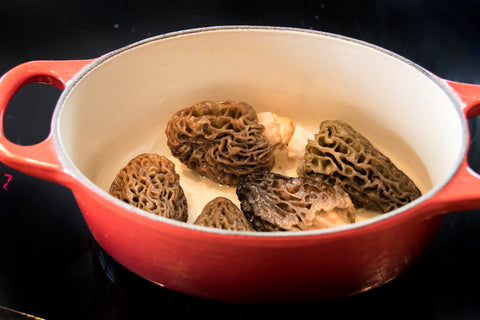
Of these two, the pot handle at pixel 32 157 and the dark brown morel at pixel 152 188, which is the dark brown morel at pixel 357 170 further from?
the pot handle at pixel 32 157

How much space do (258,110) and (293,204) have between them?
0.42 metres

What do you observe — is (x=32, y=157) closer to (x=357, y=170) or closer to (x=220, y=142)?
(x=220, y=142)

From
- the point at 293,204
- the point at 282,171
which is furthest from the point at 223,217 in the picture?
the point at 282,171

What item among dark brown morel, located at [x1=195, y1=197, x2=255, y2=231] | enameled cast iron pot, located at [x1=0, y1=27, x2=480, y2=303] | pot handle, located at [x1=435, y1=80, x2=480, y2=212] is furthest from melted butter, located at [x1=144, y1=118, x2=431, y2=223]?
pot handle, located at [x1=435, y1=80, x2=480, y2=212]

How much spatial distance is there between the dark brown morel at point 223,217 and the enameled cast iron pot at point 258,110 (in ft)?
0.40

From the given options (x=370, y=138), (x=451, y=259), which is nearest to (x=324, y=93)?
(x=370, y=138)

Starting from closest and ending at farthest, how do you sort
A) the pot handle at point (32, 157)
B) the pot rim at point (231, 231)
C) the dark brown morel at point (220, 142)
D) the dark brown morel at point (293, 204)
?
the pot rim at point (231, 231) → the pot handle at point (32, 157) → the dark brown morel at point (293, 204) → the dark brown morel at point (220, 142)

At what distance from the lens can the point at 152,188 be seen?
1.04m

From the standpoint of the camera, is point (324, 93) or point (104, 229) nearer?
point (104, 229)

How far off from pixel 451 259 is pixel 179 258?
1.80 ft

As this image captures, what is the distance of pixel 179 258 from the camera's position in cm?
83

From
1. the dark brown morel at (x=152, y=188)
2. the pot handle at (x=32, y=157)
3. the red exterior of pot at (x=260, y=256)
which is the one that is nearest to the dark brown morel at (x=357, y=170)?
the red exterior of pot at (x=260, y=256)

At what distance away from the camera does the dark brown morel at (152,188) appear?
1018 millimetres

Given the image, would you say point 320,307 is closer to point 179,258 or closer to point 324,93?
point 179,258
